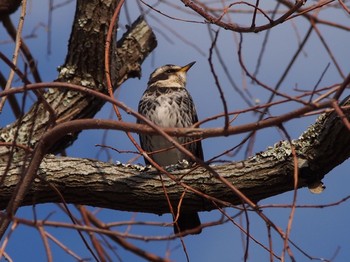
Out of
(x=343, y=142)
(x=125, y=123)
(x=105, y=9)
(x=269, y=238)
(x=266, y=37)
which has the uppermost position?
(x=105, y=9)

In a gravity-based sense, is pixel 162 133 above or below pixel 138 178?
below

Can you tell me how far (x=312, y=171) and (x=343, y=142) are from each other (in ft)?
0.99

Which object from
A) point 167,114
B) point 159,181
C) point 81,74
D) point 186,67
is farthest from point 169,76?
point 159,181

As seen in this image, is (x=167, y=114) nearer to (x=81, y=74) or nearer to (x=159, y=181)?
(x=81, y=74)

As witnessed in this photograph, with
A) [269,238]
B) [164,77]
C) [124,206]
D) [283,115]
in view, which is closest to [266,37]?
[124,206]

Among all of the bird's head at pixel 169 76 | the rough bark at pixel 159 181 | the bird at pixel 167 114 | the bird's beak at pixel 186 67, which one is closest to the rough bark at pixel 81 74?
the bird at pixel 167 114

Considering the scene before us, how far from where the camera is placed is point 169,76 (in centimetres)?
668

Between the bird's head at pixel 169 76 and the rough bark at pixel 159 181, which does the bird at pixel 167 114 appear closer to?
the bird's head at pixel 169 76

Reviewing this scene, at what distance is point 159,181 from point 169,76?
257 centimetres

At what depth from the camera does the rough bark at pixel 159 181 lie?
13.3 ft

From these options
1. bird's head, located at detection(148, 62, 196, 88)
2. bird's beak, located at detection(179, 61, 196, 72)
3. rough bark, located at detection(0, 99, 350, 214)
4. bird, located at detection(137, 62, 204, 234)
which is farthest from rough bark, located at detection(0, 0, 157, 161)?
bird's beak, located at detection(179, 61, 196, 72)

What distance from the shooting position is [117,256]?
3.08 metres

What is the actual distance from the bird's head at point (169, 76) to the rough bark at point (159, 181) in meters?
2.22

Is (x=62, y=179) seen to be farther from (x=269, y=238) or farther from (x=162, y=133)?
(x=162, y=133)
